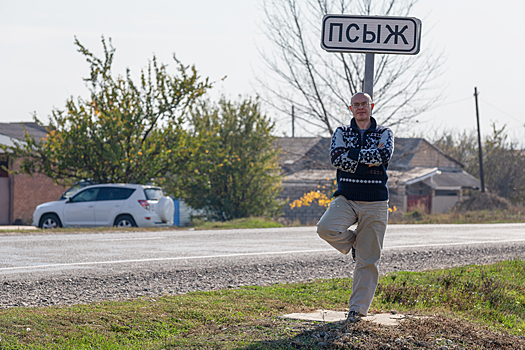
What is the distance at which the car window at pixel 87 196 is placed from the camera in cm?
1888

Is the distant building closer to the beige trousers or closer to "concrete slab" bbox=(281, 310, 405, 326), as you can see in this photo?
"concrete slab" bbox=(281, 310, 405, 326)

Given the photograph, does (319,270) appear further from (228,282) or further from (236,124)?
(236,124)

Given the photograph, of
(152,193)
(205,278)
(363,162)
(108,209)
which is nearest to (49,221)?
(108,209)

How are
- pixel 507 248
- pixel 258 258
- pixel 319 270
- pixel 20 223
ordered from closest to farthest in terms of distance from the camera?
pixel 319 270
pixel 258 258
pixel 507 248
pixel 20 223

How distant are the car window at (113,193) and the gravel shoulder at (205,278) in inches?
361

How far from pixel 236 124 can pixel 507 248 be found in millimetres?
15375

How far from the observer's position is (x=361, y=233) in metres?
5.32

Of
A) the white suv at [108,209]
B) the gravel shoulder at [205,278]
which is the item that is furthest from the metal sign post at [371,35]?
the white suv at [108,209]

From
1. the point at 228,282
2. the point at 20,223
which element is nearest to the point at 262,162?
the point at 20,223

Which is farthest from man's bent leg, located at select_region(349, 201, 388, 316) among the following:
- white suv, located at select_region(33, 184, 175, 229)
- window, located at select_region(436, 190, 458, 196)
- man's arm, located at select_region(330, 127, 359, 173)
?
window, located at select_region(436, 190, 458, 196)

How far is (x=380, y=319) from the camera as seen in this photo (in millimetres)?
5211

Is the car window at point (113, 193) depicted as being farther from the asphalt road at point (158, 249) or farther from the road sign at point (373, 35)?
the road sign at point (373, 35)

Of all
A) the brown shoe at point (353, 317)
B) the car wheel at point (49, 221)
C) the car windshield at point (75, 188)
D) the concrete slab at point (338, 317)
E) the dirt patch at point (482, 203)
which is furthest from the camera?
the dirt patch at point (482, 203)

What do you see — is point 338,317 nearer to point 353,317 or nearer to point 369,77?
point 353,317
